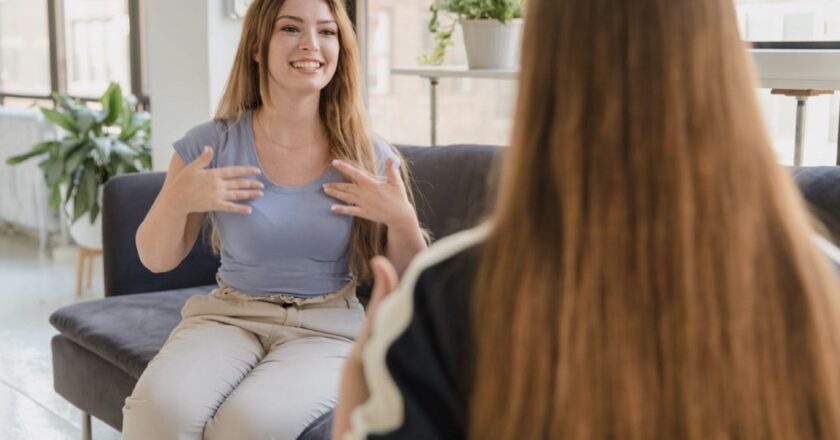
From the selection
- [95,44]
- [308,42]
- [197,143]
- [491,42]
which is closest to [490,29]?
[491,42]

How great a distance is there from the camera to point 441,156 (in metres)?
2.64

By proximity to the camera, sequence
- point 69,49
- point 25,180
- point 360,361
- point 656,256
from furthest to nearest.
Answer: point 69,49
point 25,180
point 360,361
point 656,256

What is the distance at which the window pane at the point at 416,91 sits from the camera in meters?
3.47

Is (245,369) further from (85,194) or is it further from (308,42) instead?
(85,194)

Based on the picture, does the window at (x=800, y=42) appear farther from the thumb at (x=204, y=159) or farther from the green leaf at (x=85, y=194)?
the green leaf at (x=85, y=194)

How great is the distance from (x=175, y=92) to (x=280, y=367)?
6.89 ft

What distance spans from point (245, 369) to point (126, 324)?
673 mm

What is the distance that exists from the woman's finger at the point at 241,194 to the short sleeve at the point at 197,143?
0.65 feet

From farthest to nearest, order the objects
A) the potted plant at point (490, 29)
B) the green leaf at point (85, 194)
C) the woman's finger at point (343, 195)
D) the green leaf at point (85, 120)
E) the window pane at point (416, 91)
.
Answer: the green leaf at point (85, 120) → the green leaf at point (85, 194) → the window pane at point (416, 91) → the potted plant at point (490, 29) → the woman's finger at point (343, 195)

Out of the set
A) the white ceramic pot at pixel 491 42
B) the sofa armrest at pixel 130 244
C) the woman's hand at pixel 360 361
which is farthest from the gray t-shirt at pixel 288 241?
the woman's hand at pixel 360 361

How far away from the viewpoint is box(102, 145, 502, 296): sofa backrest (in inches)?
99.0

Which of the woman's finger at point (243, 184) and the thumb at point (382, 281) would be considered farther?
the woman's finger at point (243, 184)

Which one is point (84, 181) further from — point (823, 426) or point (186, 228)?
point (823, 426)

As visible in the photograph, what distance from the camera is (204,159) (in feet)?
6.55
